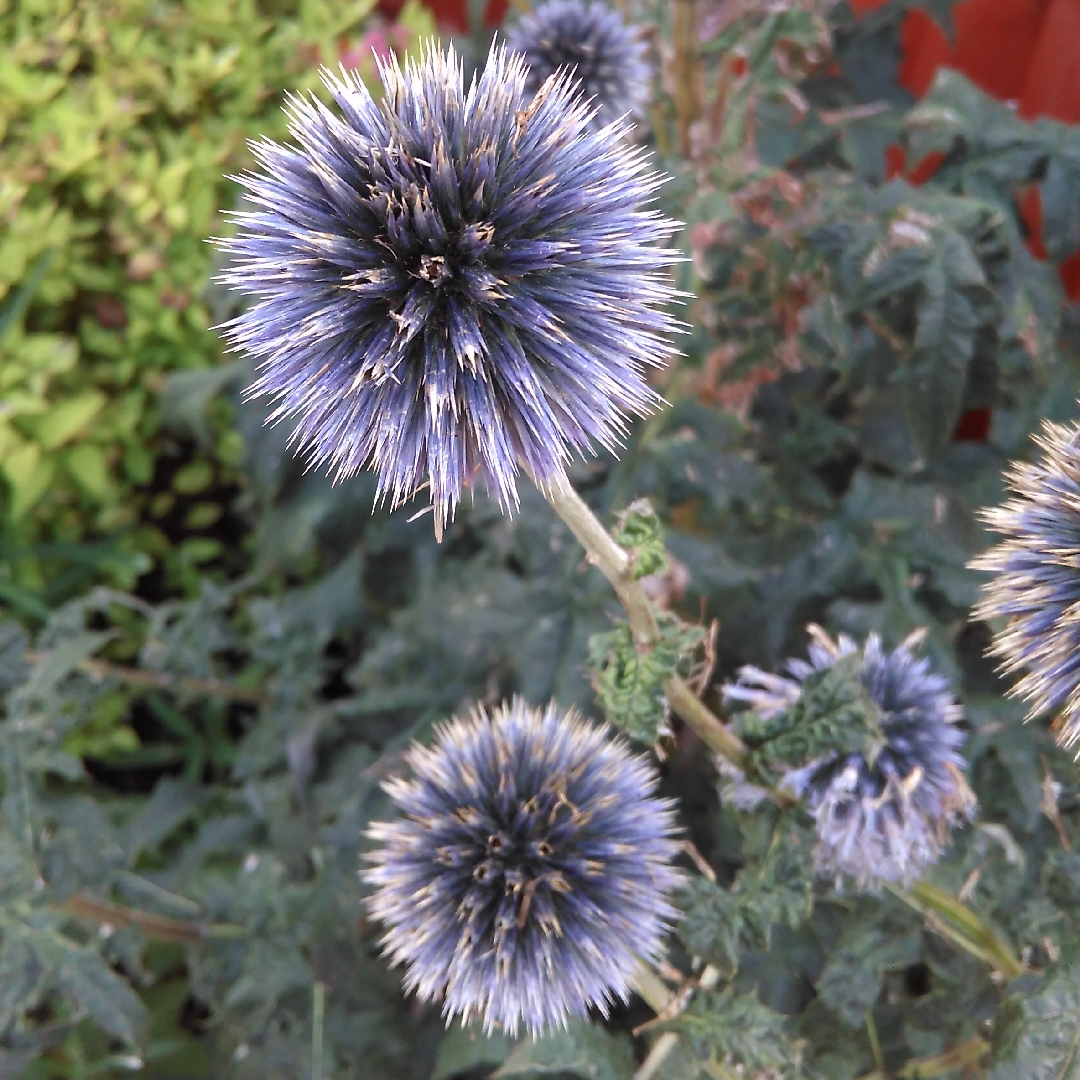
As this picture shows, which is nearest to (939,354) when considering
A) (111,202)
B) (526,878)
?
(526,878)

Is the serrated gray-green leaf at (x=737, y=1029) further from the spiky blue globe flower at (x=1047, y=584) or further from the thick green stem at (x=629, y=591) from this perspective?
the spiky blue globe flower at (x=1047, y=584)

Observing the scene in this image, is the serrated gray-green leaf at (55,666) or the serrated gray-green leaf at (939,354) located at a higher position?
the serrated gray-green leaf at (939,354)

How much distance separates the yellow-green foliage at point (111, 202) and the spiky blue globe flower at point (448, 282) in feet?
3.62

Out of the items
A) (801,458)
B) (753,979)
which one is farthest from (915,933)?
(801,458)

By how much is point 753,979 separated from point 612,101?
45.6 inches

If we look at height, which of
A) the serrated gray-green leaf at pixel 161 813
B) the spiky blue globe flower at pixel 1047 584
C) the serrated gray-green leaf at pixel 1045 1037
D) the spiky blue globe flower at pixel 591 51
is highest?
the spiky blue globe flower at pixel 591 51

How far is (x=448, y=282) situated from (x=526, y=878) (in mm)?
478

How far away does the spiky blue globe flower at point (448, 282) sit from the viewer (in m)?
0.61

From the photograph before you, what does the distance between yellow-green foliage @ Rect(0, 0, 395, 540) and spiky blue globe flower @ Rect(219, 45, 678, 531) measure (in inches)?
43.4

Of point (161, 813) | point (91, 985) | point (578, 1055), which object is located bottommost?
point (161, 813)

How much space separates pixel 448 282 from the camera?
0.62 meters

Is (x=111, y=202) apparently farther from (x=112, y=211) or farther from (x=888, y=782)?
(x=888, y=782)

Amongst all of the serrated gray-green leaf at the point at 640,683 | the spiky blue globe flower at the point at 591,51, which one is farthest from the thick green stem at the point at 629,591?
the spiky blue globe flower at the point at 591,51

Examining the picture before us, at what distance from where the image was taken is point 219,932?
114 centimetres
